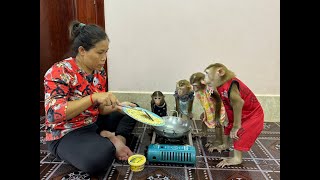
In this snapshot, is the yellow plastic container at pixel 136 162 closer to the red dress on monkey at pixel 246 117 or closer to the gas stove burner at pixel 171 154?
the gas stove burner at pixel 171 154

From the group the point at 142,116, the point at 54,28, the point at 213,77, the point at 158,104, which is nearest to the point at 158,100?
the point at 158,104

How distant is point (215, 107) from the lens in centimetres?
159

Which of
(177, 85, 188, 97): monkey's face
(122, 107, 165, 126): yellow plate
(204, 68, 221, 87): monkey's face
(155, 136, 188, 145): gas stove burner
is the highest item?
(204, 68, 221, 87): monkey's face

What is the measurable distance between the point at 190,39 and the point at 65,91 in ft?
3.56

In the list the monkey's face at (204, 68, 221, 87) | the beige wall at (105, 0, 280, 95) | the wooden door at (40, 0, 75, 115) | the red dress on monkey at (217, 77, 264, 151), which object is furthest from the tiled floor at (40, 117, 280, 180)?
the wooden door at (40, 0, 75, 115)

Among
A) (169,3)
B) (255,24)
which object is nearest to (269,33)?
(255,24)

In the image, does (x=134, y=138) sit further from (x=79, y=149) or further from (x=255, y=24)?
(x=255, y=24)

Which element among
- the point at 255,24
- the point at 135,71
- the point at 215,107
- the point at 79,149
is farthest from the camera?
the point at 135,71

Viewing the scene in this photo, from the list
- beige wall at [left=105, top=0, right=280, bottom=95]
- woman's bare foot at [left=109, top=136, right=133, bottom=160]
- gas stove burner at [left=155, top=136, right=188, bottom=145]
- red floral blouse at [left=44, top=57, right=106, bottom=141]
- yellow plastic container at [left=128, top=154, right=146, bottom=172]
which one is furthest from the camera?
beige wall at [left=105, top=0, right=280, bottom=95]

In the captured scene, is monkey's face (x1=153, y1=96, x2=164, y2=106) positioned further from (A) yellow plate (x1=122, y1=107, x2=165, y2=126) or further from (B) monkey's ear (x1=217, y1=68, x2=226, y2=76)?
(B) monkey's ear (x1=217, y1=68, x2=226, y2=76)

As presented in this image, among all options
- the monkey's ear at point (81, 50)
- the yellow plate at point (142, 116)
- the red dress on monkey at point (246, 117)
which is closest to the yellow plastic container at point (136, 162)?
the yellow plate at point (142, 116)

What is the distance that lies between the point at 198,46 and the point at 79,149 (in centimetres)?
119

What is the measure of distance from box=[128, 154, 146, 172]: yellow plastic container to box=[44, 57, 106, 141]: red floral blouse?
302 millimetres

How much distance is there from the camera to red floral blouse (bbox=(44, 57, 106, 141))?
1211 millimetres
